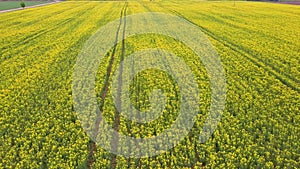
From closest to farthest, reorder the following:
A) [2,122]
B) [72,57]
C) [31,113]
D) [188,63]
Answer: [2,122] → [31,113] → [188,63] → [72,57]

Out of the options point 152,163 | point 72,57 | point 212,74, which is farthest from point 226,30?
point 152,163

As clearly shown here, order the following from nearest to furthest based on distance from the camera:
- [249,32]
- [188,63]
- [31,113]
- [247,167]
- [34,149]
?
1. [247,167]
2. [34,149]
3. [31,113]
4. [188,63]
5. [249,32]

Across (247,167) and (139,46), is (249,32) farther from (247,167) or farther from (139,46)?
(247,167)

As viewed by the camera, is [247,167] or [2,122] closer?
[247,167]

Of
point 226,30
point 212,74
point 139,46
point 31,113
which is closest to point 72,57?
point 139,46

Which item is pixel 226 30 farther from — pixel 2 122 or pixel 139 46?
pixel 2 122

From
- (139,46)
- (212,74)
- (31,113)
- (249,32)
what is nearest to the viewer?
(31,113)

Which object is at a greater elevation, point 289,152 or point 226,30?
point 226,30

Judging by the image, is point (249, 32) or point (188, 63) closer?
point (188, 63)

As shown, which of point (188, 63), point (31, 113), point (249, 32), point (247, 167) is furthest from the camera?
point (249, 32)
